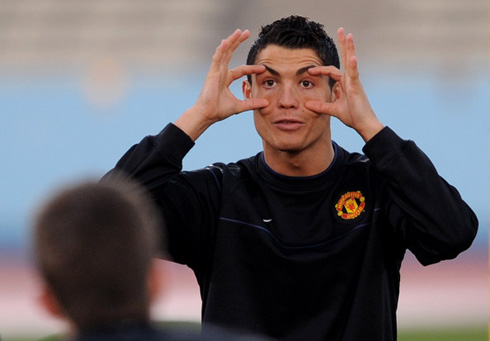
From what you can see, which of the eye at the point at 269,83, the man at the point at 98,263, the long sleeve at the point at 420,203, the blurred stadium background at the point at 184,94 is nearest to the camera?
the man at the point at 98,263

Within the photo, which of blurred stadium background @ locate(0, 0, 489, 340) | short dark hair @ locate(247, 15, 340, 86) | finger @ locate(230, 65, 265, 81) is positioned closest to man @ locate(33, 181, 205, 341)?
finger @ locate(230, 65, 265, 81)

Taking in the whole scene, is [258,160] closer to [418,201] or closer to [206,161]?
[418,201]

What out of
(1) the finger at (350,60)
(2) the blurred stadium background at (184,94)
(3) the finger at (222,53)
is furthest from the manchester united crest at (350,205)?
(2) the blurred stadium background at (184,94)

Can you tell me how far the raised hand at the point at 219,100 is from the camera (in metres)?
3.52

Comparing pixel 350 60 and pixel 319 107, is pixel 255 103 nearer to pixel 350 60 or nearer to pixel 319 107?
pixel 319 107

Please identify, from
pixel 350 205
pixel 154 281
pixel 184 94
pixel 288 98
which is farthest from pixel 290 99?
pixel 184 94

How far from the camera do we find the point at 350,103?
3410 millimetres

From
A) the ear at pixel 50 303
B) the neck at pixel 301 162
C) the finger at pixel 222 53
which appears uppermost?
the finger at pixel 222 53

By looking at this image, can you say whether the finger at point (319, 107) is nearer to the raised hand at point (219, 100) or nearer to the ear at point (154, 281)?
the raised hand at point (219, 100)

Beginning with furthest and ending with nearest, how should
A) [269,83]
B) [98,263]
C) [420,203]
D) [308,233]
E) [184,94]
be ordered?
[184,94] < [269,83] < [308,233] < [420,203] < [98,263]

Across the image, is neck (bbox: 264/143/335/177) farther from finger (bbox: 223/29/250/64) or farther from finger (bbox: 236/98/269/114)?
finger (bbox: 223/29/250/64)

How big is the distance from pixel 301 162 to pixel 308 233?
311 mm

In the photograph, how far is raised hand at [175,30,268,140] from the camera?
3518 mm

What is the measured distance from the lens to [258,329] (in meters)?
3.27
